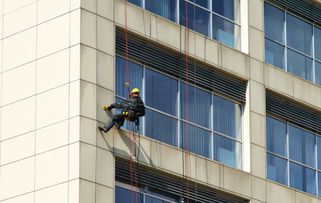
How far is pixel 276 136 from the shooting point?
47781 millimetres

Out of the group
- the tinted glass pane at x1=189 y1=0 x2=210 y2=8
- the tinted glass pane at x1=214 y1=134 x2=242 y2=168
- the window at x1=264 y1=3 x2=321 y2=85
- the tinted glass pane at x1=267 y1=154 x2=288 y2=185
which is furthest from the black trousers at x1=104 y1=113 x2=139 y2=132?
the window at x1=264 y1=3 x2=321 y2=85

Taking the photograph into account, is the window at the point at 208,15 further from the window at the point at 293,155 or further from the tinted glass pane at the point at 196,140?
the tinted glass pane at the point at 196,140

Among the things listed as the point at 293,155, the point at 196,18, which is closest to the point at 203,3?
the point at 196,18

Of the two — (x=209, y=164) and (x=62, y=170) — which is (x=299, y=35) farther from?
(x=62, y=170)

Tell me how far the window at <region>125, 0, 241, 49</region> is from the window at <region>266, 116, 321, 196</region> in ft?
11.7

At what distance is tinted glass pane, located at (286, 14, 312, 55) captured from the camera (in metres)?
50.2

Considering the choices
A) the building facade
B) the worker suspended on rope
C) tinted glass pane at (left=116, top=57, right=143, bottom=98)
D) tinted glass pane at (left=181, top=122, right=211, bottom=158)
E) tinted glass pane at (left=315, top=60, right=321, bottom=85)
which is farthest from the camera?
tinted glass pane at (left=315, top=60, right=321, bottom=85)

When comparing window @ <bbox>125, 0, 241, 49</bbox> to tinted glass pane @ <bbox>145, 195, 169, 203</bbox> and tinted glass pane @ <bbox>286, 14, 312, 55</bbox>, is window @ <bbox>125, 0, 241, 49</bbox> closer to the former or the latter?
tinted glass pane @ <bbox>286, 14, 312, 55</bbox>

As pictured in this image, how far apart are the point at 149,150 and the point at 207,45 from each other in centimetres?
552

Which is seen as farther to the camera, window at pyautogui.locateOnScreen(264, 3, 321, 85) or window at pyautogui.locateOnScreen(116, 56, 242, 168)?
window at pyautogui.locateOnScreen(264, 3, 321, 85)

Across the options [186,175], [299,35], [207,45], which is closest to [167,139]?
[186,175]

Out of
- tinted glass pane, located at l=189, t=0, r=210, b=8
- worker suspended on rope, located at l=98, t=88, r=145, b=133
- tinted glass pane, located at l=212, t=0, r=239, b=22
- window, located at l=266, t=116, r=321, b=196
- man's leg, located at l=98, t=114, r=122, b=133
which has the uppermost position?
tinted glass pane, located at l=212, t=0, r=239, b=22

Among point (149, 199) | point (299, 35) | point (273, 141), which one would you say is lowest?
point (149, 199)

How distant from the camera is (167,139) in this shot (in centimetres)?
4291
